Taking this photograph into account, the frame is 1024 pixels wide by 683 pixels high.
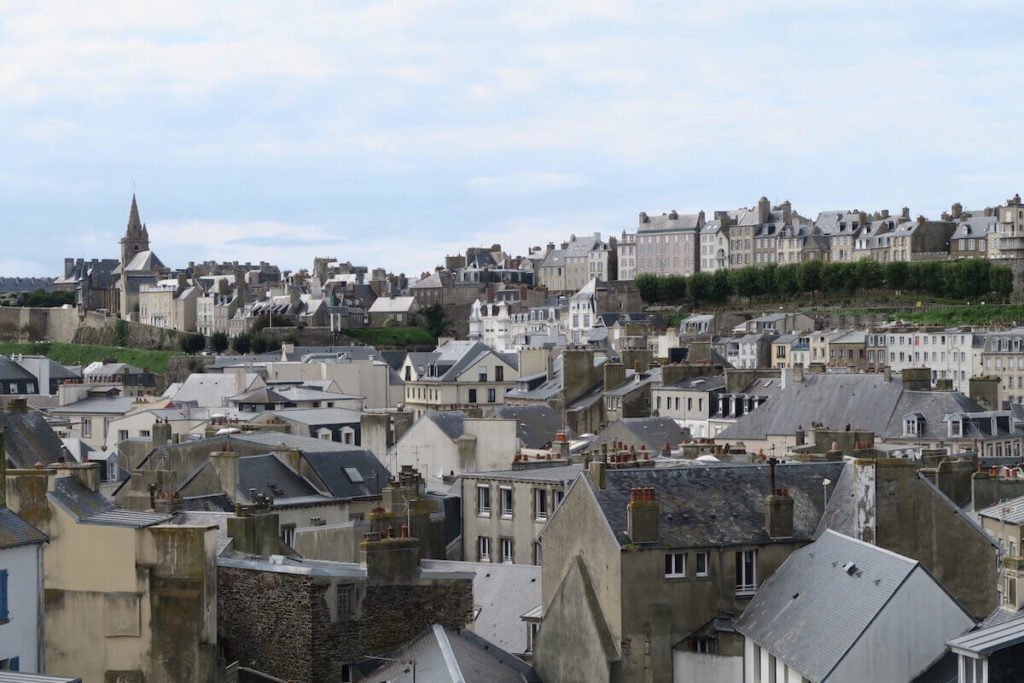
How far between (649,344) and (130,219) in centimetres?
7019

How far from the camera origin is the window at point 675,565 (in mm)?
19812

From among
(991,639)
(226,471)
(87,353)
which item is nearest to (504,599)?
(226,471)

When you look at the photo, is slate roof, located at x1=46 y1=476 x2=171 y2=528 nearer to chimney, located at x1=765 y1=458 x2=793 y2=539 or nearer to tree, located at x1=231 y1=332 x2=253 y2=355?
chimney, located at x1=765 y1=458 x2=793 y2=539

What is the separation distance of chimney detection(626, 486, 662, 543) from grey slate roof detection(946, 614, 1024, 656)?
14.7 ft

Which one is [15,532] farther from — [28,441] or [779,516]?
[28,441]

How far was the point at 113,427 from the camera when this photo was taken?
5481 centimetres

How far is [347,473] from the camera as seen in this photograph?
98.3 ft

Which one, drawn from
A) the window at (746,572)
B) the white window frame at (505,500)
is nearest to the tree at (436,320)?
the white window frame at (505,500)

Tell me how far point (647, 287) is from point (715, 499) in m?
109

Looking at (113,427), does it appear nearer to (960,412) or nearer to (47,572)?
(960,412)

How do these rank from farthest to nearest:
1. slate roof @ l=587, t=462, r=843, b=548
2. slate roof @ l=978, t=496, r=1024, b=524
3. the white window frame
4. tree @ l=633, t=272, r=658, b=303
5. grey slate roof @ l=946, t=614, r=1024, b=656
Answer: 1. tree @ l=633, t=272, r=658, b=303
2. the white window frame
3. slate roof @ l=978, t=496, r=1024, b=524
4. slate roof @ l=587, t=462, r=843, b=548
5. grey slate roof @ l=946, t=614, r=1024, b=656

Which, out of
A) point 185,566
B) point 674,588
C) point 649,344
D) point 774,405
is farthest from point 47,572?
point 649,344

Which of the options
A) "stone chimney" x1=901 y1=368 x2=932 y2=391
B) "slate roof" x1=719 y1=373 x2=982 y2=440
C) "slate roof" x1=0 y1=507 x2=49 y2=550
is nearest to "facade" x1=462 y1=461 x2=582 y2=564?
"slate roof" x1=0 y1=507 x2=49 y2=550

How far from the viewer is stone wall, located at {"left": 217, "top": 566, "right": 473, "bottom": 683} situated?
18.8m
